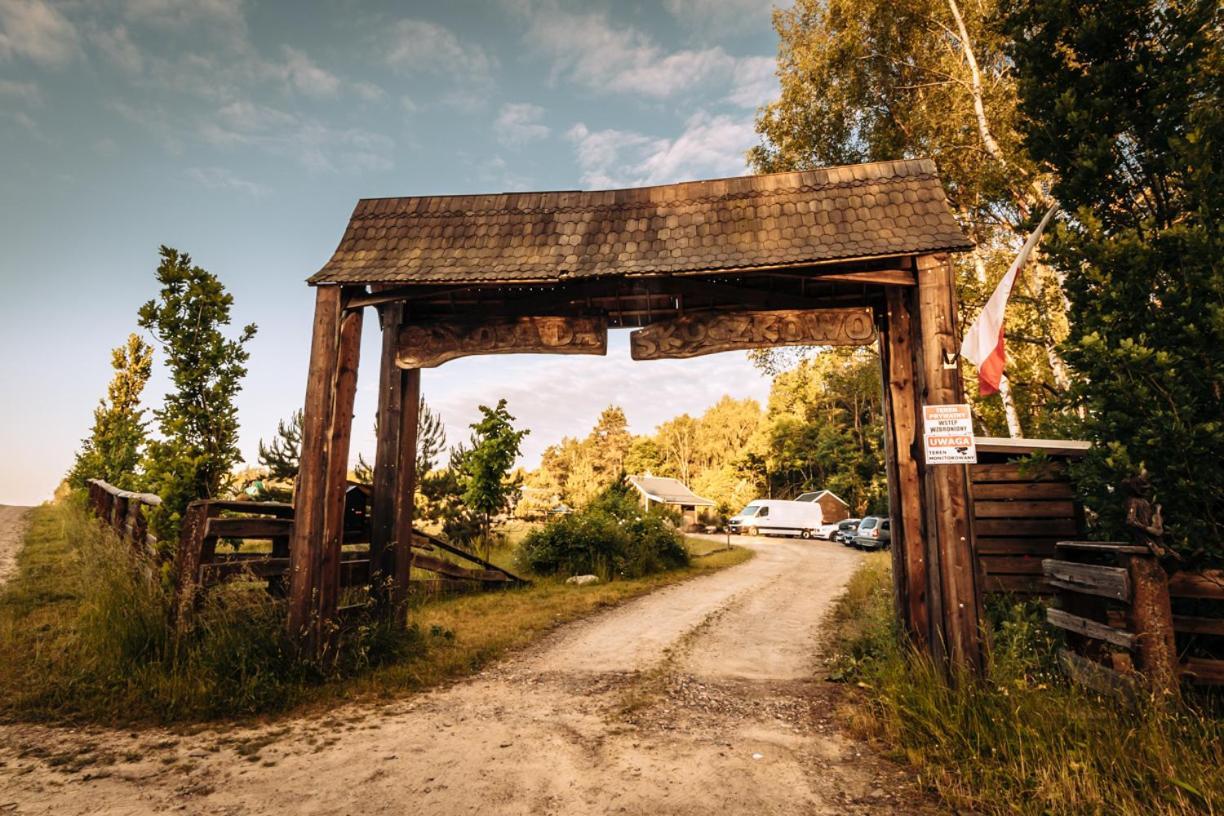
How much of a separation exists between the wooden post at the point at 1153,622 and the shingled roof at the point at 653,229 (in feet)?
9.64

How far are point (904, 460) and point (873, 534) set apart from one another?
21.0 metres

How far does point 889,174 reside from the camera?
626cm

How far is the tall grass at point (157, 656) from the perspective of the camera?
4.75 meters

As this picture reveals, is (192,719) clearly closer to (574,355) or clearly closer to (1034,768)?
(574,355)

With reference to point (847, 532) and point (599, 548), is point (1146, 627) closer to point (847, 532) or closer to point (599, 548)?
point (599, 548)

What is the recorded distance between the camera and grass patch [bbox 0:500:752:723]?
476cm

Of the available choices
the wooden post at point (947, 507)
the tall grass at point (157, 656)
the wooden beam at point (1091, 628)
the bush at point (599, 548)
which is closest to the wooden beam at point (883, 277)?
the wooden post at point (947, 507)

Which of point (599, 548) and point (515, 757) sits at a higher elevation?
point (599, 548)

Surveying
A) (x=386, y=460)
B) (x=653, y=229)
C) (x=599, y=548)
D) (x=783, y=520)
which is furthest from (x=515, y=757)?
(x=783, y=520)

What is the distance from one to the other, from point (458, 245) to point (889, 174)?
472cm

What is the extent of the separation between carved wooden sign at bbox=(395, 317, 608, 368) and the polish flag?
12.0 feet

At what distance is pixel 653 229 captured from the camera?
6.54 metres

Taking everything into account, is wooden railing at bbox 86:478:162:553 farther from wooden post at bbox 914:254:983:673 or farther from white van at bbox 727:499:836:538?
white van at bbox 727:499:836:538

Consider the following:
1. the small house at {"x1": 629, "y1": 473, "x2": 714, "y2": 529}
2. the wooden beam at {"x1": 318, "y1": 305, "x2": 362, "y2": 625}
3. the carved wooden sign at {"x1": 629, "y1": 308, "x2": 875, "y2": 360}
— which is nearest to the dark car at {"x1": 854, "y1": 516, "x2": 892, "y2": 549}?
the small house at {"x1": 629, "y1": 473, "x2": 714, "y2": 529}
